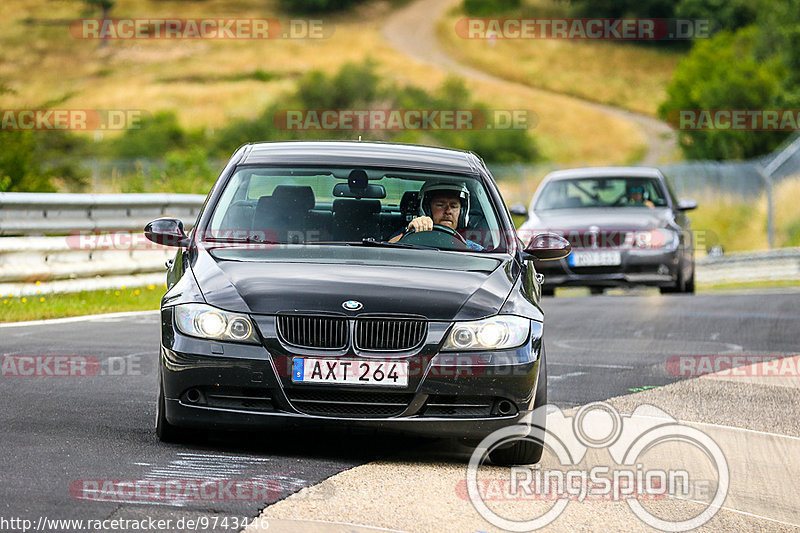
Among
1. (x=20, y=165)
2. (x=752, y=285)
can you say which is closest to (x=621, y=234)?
(x=20, y=165)

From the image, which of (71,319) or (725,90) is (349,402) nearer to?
(71,319)

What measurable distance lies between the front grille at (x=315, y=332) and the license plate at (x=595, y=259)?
1089 cm

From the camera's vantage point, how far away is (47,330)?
11828 millimetres

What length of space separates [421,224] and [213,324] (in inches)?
65.2

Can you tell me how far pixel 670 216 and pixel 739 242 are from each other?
22684mm

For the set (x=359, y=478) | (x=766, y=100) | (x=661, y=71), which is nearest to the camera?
(x=359, y=478)

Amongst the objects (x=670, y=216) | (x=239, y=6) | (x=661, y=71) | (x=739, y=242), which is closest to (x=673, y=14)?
(x=661, y=71)

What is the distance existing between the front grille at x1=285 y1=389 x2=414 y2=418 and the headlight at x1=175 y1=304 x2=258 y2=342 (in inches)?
13.4

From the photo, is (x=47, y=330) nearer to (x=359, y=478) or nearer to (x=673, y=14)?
(x=359, y=478)

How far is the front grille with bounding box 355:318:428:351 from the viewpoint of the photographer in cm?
651

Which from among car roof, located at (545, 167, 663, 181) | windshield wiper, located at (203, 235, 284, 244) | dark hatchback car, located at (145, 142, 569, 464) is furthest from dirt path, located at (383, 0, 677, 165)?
dark hatchback car, located at (145, 142, 569, 464)

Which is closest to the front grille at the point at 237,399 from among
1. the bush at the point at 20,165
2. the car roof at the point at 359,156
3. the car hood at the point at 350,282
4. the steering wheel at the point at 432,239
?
the car hood at the point at 350,282

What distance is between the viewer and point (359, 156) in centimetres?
804

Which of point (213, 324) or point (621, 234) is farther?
point (621, 234)
